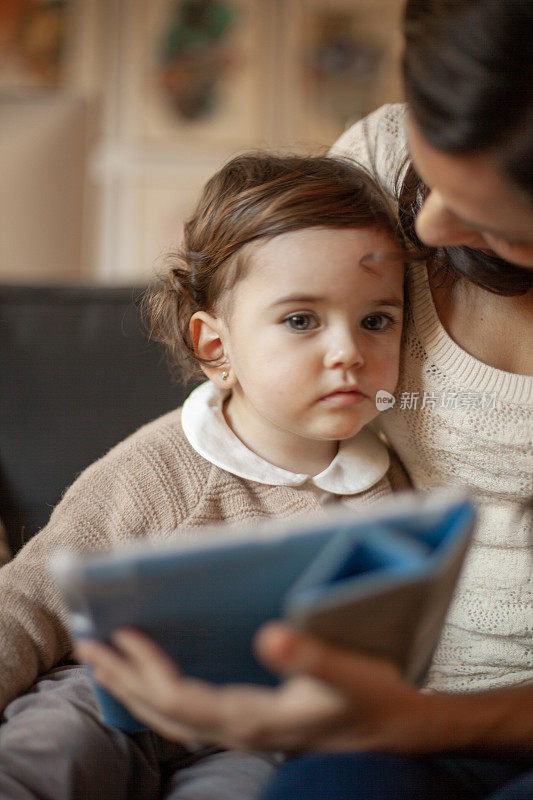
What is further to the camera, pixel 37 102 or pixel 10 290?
pixel 37 102

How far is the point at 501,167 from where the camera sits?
59 centimetres

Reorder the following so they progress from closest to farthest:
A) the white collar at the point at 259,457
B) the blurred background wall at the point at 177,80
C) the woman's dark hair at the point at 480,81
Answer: the woman's dark hair at the point at 480,81
the white collar at the point at 259,457
the blurred background wall at the point at 177,80

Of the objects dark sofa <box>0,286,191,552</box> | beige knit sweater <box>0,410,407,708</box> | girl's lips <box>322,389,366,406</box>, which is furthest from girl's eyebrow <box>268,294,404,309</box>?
dark sofa <box>0,286,191,552</box>

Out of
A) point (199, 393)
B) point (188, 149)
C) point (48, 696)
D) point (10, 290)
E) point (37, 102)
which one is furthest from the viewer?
point (188, 149)

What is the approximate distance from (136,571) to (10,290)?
2.72 ft

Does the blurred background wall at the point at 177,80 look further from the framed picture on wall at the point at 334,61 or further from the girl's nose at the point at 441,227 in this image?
the girl's nose at the point at 441,227

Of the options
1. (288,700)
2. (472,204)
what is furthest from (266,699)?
(472,204)

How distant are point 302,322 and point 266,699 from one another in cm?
46

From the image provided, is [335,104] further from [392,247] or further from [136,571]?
[136,571]

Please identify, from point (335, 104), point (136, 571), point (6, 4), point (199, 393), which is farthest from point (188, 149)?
point (136, 571)

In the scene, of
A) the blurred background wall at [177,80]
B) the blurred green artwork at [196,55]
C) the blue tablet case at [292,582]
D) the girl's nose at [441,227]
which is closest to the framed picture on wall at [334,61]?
the blurred background wall at [177,80]

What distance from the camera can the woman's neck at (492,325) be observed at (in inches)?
34.6

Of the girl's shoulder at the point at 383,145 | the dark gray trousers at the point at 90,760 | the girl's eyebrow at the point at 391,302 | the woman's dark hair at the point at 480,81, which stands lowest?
the dark gray trousers at the point at 90,760

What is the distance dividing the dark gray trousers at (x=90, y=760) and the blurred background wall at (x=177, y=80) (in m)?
2.61
